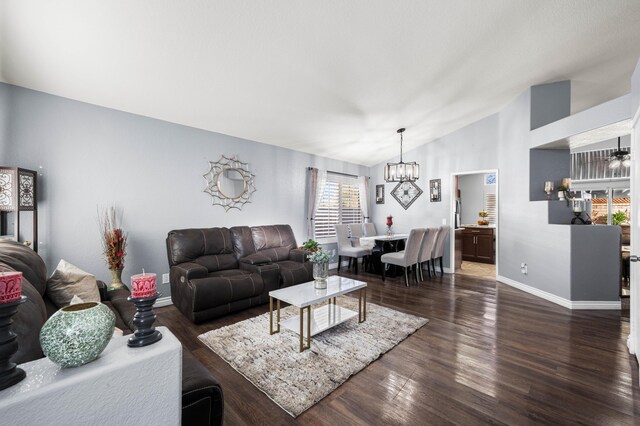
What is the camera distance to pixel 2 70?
2.51 m

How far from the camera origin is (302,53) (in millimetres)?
2662

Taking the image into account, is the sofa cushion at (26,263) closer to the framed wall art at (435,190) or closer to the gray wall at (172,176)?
the gray wall at (172,176)

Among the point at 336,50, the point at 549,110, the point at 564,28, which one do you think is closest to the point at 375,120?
the point at 336,50

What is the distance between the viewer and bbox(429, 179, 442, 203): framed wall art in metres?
5.83

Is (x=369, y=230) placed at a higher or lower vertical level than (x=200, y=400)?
higher

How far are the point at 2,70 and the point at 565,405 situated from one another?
539cm

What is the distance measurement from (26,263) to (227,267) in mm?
2323

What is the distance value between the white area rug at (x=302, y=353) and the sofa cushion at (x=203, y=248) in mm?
1058

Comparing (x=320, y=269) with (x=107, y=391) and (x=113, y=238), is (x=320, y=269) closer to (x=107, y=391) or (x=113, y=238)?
(x=107, y=391)

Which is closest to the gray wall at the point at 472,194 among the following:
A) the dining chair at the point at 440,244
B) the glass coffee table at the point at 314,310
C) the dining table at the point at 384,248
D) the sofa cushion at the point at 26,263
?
the dining chair at the point at 440,244

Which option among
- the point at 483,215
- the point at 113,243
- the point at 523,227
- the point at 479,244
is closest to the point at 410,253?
the point at 523,227

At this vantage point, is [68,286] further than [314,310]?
No

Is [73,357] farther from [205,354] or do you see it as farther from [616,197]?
[616,197]

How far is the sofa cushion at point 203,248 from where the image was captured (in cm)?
355
